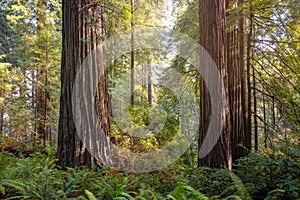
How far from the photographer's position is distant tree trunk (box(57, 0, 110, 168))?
4227mm

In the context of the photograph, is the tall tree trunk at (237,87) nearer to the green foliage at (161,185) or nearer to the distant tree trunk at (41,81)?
the green foliage at (161,185)

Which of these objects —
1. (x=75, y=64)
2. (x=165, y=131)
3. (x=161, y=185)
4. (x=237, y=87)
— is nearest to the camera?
(x=161, y=185)

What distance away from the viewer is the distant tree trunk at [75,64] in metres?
4.23

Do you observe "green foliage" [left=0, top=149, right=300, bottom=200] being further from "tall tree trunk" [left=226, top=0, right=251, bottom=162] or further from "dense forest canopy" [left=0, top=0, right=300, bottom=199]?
"tall tree trunk" [left=226, top=0, right=251, bottom=162]

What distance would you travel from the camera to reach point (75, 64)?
4.33m

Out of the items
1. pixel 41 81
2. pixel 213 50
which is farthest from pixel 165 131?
pixel 41 81

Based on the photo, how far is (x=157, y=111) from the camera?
295 inches

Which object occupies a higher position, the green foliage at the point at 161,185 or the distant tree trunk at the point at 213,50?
the distant tree trunk at the point at 213,50

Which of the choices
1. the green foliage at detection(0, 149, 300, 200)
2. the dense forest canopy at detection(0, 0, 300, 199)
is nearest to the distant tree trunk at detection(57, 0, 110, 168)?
the dense forest canopy at detection(0, 0, 300, 199)

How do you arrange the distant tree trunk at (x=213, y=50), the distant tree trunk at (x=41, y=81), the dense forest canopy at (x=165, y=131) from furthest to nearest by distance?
the distant tree trunk at (x=41, y=81) → the distant tree trunk at (x=213, y=50) → the dense forest canopy at (x=165, y=131)

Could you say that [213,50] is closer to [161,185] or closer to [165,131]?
[161,185]

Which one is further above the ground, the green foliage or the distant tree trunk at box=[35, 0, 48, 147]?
the distant tree trunk at box=[35, 0, 48, 147]

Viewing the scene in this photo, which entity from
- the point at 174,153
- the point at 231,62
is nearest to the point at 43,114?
the point at 174,153

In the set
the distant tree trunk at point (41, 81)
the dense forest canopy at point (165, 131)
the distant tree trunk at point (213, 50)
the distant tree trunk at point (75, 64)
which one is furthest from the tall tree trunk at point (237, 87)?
the distant tree trunk at point (41, 81)
